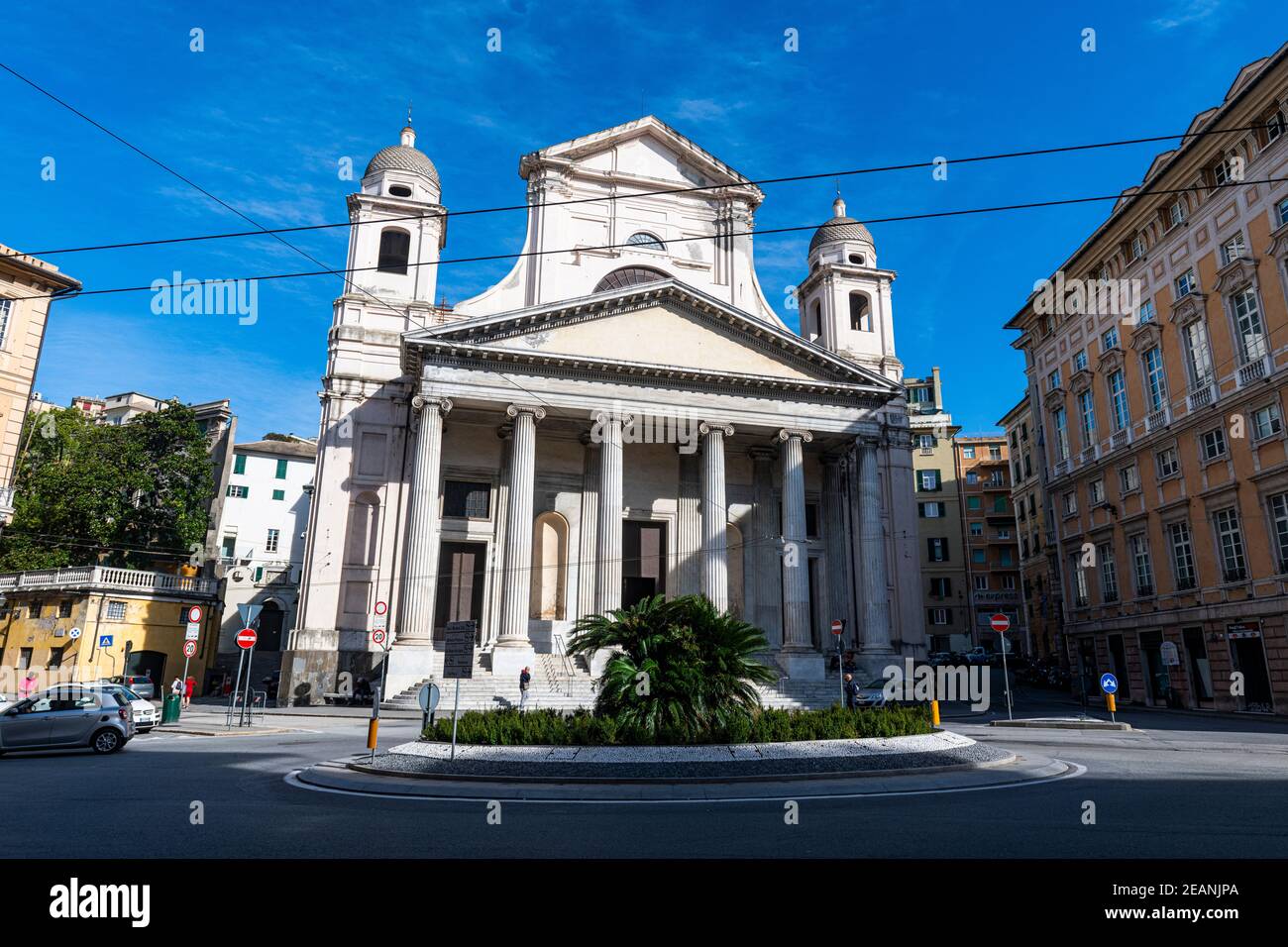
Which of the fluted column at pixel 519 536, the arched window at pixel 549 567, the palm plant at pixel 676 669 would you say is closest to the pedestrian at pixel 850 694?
the palm plant at pixel 676 669

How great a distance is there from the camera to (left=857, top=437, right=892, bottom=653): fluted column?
107ft

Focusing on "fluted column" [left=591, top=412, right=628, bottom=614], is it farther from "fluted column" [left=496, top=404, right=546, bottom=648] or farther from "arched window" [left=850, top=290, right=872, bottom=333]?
"arched window" [left=850, top=290, right=872, bottom=333]

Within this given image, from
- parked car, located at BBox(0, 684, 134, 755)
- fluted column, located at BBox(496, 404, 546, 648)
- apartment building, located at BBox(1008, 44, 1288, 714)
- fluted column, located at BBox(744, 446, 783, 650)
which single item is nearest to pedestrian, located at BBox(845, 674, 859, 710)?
fluted column, located at BBox(744, 446, 783, 650)

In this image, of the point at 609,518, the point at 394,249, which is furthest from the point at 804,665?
the point at 394,249

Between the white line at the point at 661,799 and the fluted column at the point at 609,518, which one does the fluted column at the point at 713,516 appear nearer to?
the fluted column at the point at 609,518

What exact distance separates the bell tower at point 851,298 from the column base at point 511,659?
20950 mm

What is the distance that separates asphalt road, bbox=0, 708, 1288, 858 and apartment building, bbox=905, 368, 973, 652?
2001 inches

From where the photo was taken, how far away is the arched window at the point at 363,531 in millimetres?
32125

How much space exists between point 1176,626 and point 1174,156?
1804cm

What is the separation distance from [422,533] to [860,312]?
24897mm

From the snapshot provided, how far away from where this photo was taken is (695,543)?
3431 cm

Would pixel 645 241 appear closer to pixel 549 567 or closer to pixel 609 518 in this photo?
pixel 609 518

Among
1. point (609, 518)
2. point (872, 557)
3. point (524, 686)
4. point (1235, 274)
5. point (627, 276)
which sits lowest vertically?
point (524, 686)

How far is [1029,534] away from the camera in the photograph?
56719mm
